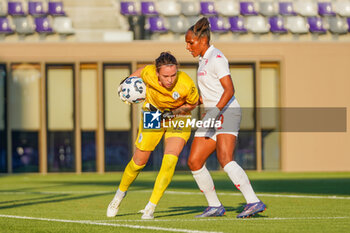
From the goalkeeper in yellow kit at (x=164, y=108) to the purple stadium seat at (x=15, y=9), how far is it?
26.6 metres

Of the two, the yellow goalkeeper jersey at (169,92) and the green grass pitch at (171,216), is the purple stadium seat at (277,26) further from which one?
the yellow goalkeeper jersey at (169,92)

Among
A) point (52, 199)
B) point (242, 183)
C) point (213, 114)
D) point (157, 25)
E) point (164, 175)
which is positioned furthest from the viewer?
point (157, 25)

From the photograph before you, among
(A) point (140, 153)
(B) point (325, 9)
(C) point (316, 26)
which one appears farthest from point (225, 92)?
(B) point (325, 9)

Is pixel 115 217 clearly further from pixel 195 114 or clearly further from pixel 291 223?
pixel 195 114

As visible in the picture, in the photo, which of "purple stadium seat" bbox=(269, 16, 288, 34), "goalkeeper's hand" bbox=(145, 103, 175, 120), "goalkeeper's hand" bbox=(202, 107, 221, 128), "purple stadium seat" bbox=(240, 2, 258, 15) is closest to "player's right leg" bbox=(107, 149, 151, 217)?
"goalkeeper's hand" bbox=(145, 103, 175, 120)

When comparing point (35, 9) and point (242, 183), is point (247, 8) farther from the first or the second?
point (242, 183)

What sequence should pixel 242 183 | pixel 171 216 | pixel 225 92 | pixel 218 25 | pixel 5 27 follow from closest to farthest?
pixel 225 92
pixel 242 183
pixel 171 216
pixel 5 27
pixel 218 25

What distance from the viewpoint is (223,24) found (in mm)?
35562

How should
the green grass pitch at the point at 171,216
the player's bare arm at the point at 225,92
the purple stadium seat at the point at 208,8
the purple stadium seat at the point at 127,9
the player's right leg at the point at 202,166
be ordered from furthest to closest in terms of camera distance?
the purple stadium seat at the point at 208,8, the purple stadium seat at the point at 127,9, the player's right leg at the point at 202,166, the player's bare arm at the point at 225,92, the green grass pitch at the point at 171,216

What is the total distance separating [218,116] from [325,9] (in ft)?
96.1

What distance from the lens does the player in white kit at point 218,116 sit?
9086mm

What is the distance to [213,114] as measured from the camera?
30.2ft

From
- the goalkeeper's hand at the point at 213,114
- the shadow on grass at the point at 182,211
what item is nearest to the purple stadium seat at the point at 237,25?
the shadow on grass at the point at 182,211

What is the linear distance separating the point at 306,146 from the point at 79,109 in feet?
28.2
